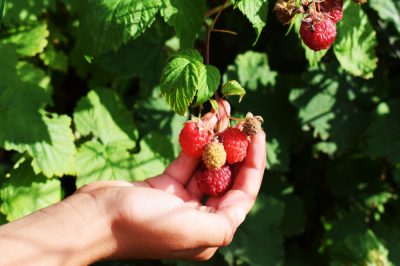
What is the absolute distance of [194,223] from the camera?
1712 mm

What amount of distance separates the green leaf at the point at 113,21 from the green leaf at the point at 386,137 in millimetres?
1379

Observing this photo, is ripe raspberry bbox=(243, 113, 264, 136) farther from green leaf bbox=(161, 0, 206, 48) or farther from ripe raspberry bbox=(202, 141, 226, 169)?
green leaf bbox=(161, 0, 206, 48)

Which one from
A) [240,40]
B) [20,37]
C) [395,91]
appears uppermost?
[20,37]

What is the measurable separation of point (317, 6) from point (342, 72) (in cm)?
97

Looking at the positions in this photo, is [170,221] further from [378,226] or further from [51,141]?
[378,226]

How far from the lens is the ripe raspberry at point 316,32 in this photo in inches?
69.4

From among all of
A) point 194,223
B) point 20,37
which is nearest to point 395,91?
point 194,223

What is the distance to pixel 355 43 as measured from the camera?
2369 mm

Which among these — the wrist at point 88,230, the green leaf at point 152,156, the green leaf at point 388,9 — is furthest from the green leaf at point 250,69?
the wrist at point 88,230

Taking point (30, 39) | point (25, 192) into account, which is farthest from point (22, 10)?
point (25, 192)

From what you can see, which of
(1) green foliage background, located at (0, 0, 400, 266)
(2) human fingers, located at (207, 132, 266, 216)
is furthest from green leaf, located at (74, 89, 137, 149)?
(2) human fingers, located at (207, 132, 266, 216)

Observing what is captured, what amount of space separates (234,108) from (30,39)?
1.03 m

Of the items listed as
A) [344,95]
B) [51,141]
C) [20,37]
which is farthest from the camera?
[344,95]

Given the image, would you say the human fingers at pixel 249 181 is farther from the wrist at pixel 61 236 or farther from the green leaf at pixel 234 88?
the wrist at pixel 61 236
